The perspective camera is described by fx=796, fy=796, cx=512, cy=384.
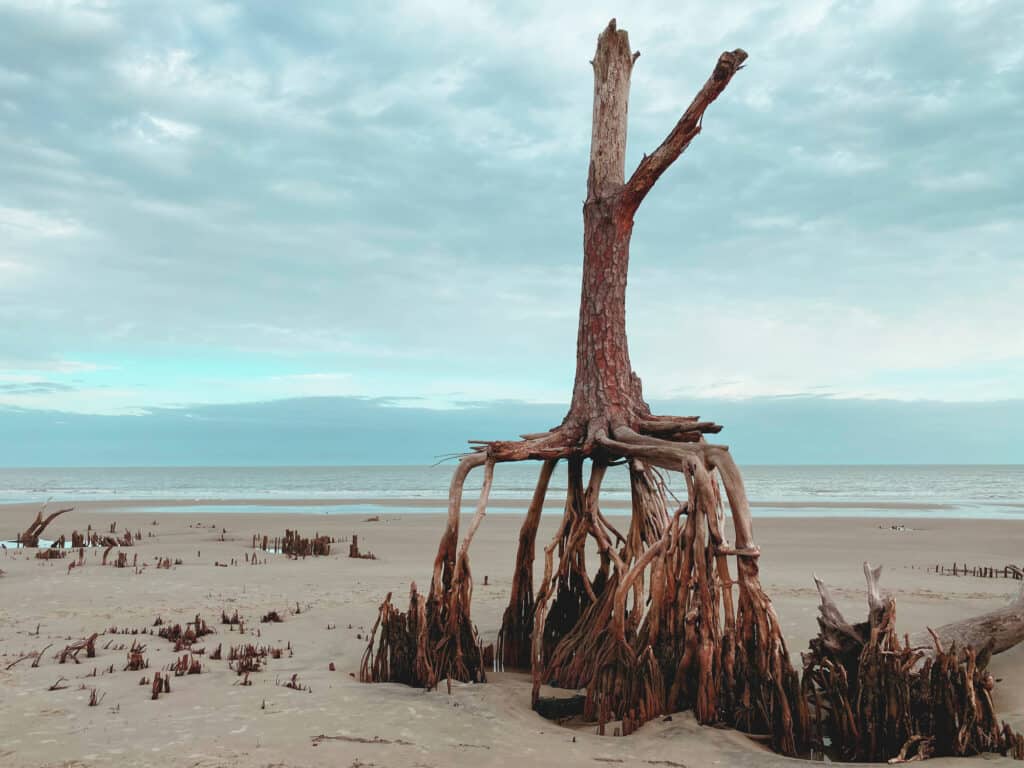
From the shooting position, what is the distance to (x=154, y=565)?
1581 cm

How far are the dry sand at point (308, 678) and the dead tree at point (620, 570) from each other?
0.33 metres

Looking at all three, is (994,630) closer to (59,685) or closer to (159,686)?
(159,686)

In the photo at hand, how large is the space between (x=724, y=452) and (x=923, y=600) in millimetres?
7820

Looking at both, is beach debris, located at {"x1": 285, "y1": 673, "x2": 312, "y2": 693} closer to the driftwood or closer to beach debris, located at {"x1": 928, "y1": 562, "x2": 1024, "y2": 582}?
the driftwood

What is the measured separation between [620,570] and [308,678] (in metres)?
3.10

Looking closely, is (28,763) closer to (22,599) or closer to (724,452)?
(724,452)

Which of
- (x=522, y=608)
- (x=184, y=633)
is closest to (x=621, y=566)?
(x=522, y=608)

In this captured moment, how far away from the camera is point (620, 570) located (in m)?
7.51

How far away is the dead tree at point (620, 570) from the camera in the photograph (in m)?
6.30

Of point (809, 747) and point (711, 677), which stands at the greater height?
point (711, 677)

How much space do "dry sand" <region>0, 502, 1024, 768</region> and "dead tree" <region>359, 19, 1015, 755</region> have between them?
33 cm

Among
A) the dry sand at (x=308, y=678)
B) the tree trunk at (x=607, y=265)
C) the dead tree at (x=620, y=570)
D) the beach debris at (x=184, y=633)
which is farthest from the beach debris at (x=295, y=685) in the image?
the tree trunk at (x=607, y=265)

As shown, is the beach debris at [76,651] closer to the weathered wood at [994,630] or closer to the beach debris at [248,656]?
the beach debris at [248,656]

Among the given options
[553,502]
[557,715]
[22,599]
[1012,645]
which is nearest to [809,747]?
[557,715]
